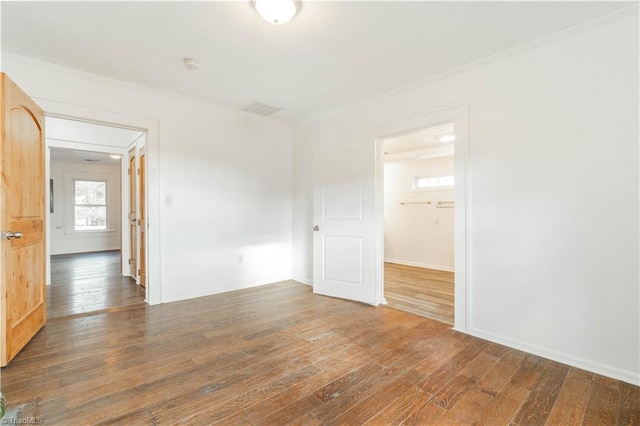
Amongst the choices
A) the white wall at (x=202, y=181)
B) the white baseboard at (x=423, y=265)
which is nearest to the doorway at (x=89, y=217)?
the white wall at (x=202, y=181)

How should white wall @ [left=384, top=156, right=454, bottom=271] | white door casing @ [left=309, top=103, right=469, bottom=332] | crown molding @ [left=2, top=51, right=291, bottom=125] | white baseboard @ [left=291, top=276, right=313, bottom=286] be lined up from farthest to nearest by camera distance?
white wall @ [left=384, top=156, right=454, bottom=271] < white baseboard @ [left=291, top=276, right=313, bottom=286] < white door casing @ [left=309, top=103, right=469, bottom=332] < crown molding @ [left=2, top=51, right=291, bottom=125]

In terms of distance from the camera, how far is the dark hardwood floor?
11.6 feet

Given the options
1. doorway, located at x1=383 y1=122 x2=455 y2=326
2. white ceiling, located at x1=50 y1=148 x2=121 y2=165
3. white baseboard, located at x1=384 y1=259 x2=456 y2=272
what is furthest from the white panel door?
white ceiling, located at x1=50 y1=148 x2=121 y2=165

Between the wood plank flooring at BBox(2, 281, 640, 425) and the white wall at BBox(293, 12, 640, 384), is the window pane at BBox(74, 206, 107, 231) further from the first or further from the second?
the white wall at BBox(293, 12, 640, 384)

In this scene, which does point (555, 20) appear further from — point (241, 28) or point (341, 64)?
point (241, 28)

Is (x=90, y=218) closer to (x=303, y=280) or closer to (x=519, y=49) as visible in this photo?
(x=303, y=280)

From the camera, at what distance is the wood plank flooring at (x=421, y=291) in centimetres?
344

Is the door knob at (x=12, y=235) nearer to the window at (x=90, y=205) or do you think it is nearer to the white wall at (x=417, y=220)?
the white wall at (x=417, y=220)

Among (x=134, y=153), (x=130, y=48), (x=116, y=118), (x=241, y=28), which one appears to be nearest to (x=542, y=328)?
(x=241, y=28)

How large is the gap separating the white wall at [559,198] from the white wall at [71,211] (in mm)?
8870

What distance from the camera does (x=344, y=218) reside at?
Result: 3.92 metres

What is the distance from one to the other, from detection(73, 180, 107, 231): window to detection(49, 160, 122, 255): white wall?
115 millimetres

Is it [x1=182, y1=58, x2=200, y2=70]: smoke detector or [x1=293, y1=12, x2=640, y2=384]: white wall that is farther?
[x1=182, y1=58, x2=200, y2=70]: smoke detector

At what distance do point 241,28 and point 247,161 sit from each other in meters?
2.25
